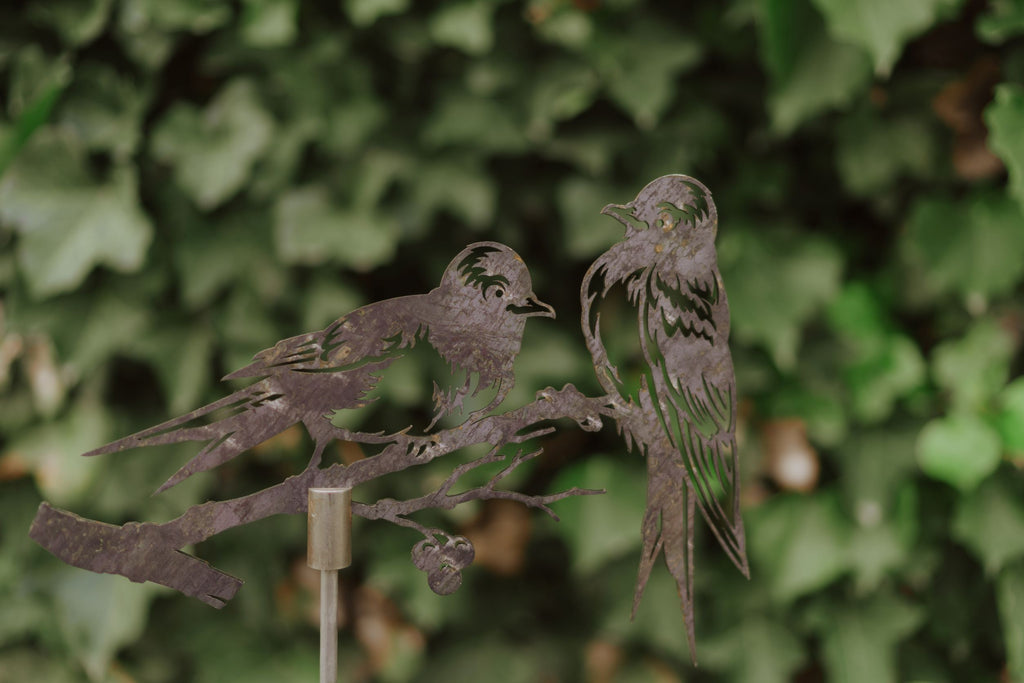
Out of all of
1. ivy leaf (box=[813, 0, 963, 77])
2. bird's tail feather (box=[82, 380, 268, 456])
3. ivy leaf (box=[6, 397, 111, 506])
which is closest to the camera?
bird's tail feather (box=[82, 380, 268, 456])

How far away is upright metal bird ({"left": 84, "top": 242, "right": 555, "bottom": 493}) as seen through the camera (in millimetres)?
334

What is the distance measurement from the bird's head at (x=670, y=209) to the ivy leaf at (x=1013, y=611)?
1.42 feet

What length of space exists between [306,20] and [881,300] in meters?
0.49

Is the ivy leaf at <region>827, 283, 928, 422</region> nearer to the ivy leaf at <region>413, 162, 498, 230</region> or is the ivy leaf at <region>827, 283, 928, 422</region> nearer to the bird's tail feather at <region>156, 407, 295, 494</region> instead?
the ivy leaf at <region>413, 162, 498, 230</region>

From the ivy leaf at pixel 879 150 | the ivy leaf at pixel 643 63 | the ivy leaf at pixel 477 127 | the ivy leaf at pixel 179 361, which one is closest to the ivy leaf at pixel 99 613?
the ivy leaf at pixel 179 361

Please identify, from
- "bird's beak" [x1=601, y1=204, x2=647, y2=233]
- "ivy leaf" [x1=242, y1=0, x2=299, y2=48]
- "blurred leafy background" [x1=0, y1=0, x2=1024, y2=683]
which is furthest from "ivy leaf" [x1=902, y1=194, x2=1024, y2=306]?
"ivy leaf" [x1=242, y1=0, x2=299, y2=48]

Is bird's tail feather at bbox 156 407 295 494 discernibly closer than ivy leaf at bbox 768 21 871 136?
Yes

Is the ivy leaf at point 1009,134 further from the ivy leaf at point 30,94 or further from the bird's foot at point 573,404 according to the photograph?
the ivy leaf at point 30,94

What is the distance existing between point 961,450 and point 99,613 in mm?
636

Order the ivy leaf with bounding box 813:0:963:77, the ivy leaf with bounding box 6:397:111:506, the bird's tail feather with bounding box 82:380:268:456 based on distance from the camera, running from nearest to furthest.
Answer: the bird's tail feather with bounding box 82:380:268:456
the ivy leaf with bounding box 813:0:963:77
the ivy leaf with bounding box 6:397:111:506

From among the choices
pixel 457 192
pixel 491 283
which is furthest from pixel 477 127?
pixel 491 283

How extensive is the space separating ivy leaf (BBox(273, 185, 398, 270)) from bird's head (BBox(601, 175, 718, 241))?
0.86ft

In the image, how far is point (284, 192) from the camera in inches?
23.9

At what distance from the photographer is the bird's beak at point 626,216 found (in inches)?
14.6
